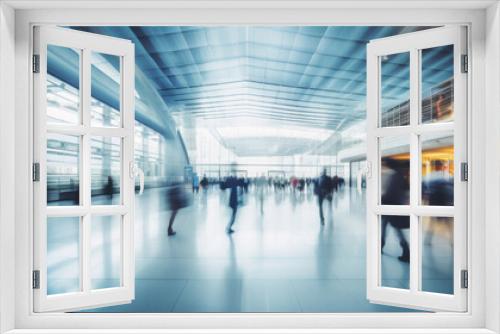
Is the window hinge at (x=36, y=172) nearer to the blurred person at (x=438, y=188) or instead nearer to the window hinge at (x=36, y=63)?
the window hinge at (x=36, y=63)

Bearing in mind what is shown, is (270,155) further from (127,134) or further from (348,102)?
(127,134)

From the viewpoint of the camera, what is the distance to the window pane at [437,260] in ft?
11.1

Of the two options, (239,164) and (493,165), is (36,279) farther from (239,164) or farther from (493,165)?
(239,164)

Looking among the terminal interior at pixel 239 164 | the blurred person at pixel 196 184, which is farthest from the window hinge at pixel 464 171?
the blurred person at pixel 196 184

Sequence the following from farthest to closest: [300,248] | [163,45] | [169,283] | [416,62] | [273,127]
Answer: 1. [273,127]
2. [163,45]
3. [300,248]
4. [169,283]
5. [416,62]

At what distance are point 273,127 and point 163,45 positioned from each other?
55.9 feet

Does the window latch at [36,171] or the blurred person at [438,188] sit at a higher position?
the window latch at [36,171]

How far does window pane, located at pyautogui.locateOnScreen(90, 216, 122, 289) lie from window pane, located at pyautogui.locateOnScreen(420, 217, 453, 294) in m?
3.10

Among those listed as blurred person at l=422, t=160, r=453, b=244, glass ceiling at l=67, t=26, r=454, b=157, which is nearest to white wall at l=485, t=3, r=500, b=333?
glass ceiling at l=67, t=26, r=454, b=157

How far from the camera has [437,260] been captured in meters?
4.42

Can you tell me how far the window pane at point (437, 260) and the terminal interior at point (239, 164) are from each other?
0.9 inches

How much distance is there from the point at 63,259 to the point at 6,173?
3583 mm

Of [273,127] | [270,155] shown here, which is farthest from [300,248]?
[270,155]

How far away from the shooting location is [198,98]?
50.9 ft
